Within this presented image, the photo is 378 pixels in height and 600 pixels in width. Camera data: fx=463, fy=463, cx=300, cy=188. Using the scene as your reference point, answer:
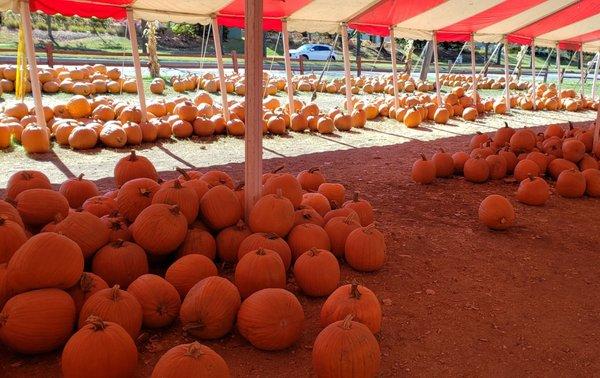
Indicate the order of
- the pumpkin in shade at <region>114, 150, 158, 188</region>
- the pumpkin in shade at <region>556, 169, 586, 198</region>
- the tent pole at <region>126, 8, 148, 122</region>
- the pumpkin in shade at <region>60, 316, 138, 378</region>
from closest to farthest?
1. the pumpkin in shade at <region>60, 316, 138, 378</region>
2. the pumpkin in shade at <region>114, 150, 158, 188</region>
3. the pumpkin in shade at <region>556, 169, 586, 198</region>
4. the tent pole at <region>126, 8, 148, 122</region>

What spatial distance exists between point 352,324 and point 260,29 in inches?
85.8

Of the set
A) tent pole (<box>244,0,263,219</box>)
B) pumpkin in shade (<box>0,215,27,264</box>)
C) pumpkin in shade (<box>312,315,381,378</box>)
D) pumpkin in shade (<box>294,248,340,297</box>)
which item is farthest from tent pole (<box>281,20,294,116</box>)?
pumpkin in shade (<box>312,315,381,378</box>)

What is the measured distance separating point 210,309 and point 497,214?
289 cm

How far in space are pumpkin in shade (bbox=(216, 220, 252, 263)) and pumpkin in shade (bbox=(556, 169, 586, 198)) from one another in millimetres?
4114

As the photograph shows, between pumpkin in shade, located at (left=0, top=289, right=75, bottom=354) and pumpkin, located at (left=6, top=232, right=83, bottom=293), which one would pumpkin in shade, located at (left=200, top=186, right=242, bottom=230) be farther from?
pumpkin in shade, located at (left=0, top=289, right=75, bottom=354)

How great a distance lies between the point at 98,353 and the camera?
6.46 ft

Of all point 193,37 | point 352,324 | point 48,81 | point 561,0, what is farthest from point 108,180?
point 193,37

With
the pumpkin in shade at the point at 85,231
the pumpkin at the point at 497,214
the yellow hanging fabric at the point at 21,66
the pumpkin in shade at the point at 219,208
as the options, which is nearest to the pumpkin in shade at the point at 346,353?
the pumpkin in shade at the point at 219,208

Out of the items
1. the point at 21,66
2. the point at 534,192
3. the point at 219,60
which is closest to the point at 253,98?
the point at 534,192

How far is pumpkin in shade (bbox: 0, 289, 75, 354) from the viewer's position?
2.15 meters

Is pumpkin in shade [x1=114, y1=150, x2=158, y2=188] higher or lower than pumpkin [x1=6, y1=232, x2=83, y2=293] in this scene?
higher

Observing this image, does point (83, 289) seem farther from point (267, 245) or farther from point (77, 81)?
point (77, 81)

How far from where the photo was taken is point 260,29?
332cm

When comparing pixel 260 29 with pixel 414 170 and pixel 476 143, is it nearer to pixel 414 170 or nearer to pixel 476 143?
pixel 414 170
